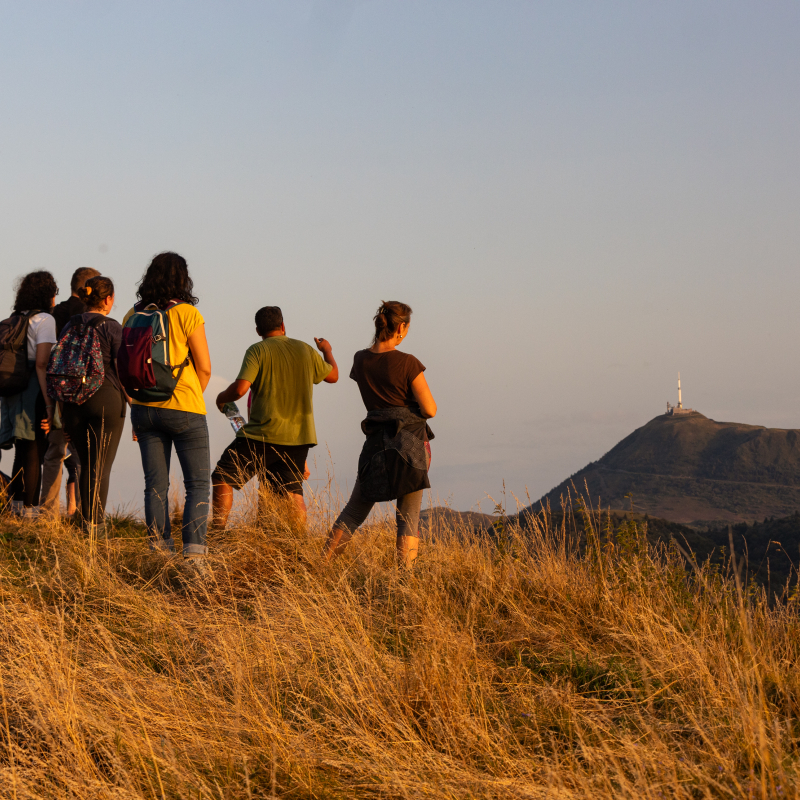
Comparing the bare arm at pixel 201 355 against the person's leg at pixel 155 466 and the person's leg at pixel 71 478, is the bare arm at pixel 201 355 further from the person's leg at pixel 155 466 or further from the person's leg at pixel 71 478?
the person's leg at pixel 71 478

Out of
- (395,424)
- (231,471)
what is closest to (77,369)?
(231,471)

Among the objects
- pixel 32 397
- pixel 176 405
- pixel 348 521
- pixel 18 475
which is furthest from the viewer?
pixel 18 475

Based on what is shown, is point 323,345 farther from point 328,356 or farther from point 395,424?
point 395,424

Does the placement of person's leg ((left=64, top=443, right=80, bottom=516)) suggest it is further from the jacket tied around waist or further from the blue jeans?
the jacket tied around waist

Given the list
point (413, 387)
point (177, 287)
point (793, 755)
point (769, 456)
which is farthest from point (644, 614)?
point (769, 456)

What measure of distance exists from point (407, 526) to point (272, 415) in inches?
55.1

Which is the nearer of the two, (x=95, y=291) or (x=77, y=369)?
(x=77, y=369)

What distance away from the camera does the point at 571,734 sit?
2.83m

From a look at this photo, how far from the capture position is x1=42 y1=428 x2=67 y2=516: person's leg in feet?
20.7

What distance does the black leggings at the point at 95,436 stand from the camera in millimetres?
5391

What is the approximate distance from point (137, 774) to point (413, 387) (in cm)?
287

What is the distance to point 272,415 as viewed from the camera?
227 inches

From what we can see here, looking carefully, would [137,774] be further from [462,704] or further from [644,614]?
[644,614]

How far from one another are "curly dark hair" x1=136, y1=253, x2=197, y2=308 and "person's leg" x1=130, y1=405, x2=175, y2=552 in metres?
0.68
